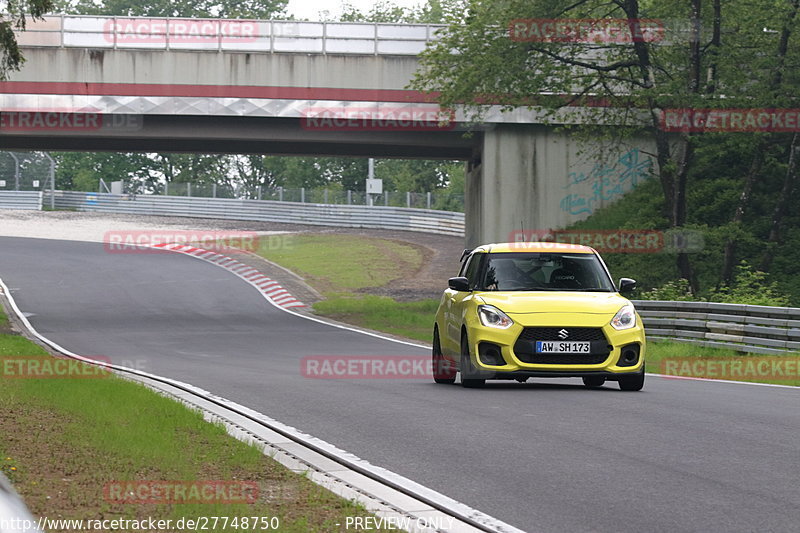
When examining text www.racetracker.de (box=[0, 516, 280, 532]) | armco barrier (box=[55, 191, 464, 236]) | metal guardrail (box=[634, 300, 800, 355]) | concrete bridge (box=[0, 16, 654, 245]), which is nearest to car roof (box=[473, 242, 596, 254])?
metal guardrail (box=[634, 300, 800, 355])

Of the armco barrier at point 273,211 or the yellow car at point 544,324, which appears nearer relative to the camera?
the yellow car at point 544,324

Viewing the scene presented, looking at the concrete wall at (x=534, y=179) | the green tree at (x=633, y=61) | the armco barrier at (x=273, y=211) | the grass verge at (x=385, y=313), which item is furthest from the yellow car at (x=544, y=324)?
the armco barrier at (x=273, y=211)

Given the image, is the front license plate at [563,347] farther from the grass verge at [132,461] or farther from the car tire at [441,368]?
the grass verge at [132,461]

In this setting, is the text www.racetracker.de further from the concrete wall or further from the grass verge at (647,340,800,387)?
the concrete wall

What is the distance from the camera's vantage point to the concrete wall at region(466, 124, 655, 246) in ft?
128

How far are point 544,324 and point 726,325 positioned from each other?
9263mm

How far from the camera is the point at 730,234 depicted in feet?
108

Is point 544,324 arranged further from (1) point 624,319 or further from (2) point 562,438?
(2) point 562,438

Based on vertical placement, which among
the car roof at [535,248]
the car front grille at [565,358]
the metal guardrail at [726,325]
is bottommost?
the metal guardrail at [726,325]

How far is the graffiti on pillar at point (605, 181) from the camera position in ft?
132

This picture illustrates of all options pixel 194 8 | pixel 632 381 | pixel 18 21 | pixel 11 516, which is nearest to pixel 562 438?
pixel 632 381

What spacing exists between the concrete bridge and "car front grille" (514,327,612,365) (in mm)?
23247

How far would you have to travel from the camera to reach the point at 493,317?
44.0ft

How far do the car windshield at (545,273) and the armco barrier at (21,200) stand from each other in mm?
69473
